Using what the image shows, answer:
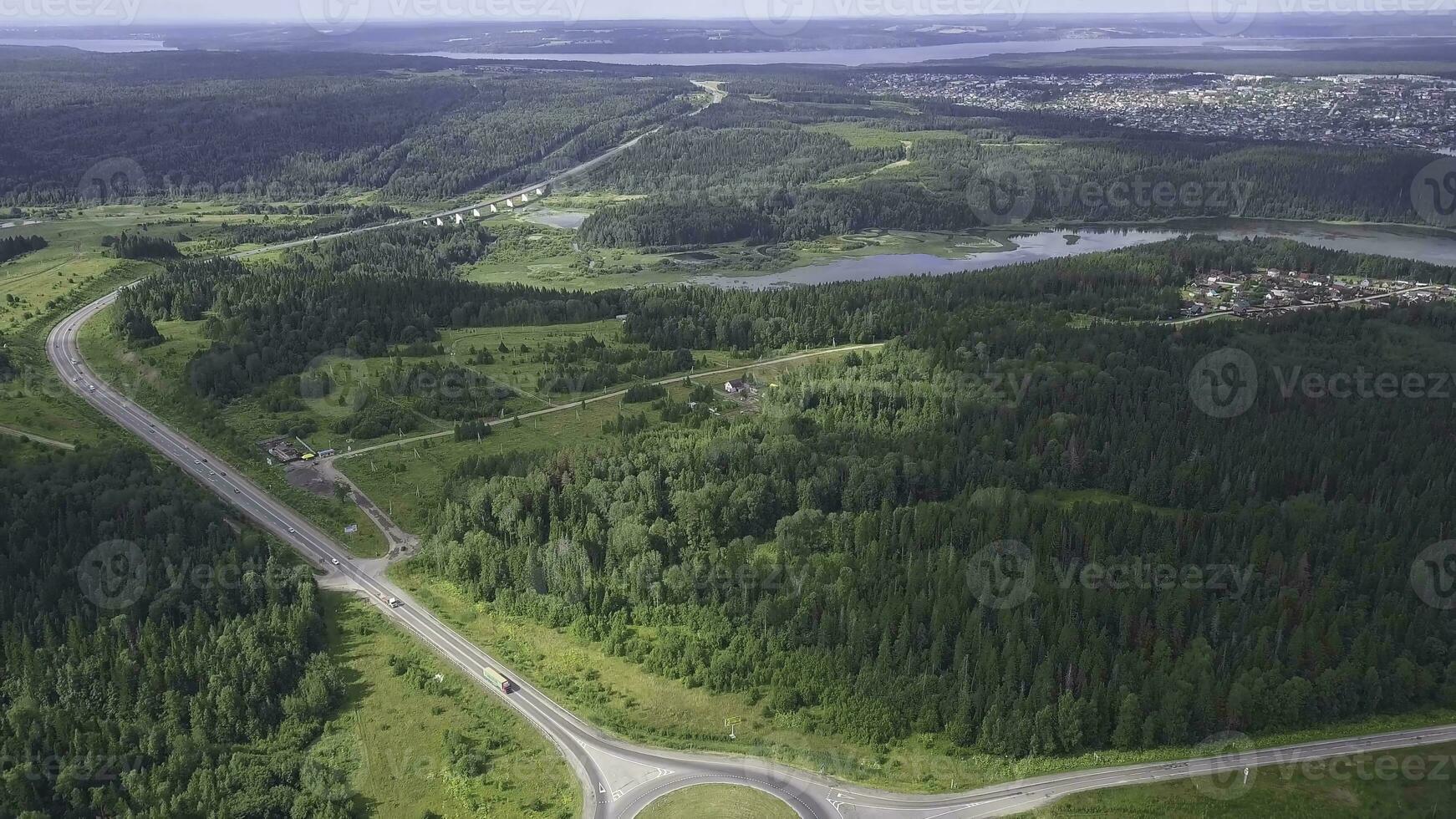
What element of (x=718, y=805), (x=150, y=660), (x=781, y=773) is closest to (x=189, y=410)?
(x=150, y=660)

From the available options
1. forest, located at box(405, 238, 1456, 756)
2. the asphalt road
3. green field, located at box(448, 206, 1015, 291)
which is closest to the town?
forest, located at box(405, 238, 1456, 756)

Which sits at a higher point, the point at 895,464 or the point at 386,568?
the point at 895,464

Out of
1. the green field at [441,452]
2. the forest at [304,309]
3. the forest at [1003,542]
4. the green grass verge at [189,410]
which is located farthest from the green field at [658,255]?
the forest at [1003,542]

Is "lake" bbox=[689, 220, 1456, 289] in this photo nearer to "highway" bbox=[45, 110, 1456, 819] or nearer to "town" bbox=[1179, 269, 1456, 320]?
"town" bbox=[1179, 269, 1456, 320]

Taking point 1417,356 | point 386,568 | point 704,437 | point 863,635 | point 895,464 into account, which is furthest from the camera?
point 1417,356

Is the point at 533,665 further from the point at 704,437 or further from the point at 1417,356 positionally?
the point at 1417,356

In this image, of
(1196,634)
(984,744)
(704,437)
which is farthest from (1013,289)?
(984,744)

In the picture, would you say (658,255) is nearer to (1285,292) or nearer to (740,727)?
(1285,292)
